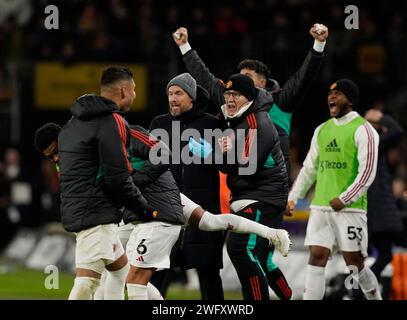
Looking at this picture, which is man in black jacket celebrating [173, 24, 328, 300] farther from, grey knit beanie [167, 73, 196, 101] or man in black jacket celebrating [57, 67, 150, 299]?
man in black jacket celebrating [57, 67, 150, 299]

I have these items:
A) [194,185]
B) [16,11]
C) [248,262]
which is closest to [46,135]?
[194,185]

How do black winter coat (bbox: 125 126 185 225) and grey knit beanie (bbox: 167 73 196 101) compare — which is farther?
grey knit beanie (bbox: 167 73 196 101)

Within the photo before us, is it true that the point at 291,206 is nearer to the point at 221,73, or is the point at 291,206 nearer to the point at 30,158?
the point at 221,73

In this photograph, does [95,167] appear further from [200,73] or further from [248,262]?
[200,73]

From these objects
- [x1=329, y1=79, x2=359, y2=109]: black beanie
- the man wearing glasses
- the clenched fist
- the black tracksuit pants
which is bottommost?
the black tracksuit pants

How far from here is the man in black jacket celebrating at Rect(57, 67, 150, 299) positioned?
913cm

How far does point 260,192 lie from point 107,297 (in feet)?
6.88

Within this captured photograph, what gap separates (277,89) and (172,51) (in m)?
10.1

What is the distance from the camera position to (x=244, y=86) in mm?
10883

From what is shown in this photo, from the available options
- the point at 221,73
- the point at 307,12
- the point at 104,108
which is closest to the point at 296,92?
the point at 104,108

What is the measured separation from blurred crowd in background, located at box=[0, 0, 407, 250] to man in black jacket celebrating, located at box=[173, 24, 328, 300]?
7870 millimetres

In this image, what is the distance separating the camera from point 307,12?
2275 cm

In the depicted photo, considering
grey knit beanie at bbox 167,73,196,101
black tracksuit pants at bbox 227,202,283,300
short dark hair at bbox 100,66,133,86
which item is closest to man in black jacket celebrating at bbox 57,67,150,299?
short dark hair at bbox 100,66,133,86
